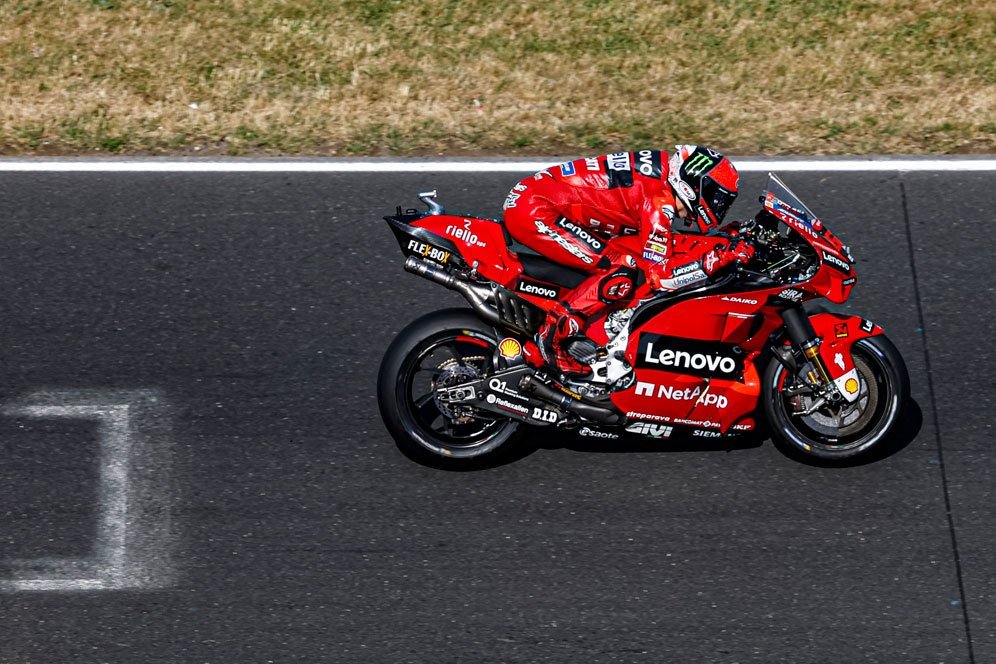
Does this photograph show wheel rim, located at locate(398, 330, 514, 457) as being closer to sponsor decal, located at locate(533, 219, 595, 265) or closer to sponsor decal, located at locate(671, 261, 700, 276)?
sponsor decal, located at locate(533, 219, 595, 265)

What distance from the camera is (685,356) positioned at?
718 centimetres

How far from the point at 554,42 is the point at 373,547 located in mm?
5288

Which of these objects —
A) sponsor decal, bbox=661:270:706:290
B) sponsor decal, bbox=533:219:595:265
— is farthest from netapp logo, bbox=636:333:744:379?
sponsor decal, bbox=533:219:595:265

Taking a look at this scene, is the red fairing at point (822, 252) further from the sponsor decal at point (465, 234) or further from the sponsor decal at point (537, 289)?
the sponsor decal at point (465, 234)

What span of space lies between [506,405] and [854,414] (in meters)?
1.82

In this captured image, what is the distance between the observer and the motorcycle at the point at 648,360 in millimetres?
7094

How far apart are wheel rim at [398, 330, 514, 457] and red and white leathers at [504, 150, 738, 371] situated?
408 mm

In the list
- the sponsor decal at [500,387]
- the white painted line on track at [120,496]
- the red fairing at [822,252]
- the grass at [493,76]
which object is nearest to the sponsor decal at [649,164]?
the red fairing at [822,252]

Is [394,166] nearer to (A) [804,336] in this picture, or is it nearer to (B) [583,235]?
(B) [583,235]

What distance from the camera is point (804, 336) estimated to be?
A: 23.3 feet

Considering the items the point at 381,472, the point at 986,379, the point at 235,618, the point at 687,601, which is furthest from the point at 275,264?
the point at 986,379

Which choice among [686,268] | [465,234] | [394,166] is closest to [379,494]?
[465,234]

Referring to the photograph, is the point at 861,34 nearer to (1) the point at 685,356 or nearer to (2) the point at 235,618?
(1) the point at 685,356

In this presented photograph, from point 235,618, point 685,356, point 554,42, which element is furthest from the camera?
point 554,42
